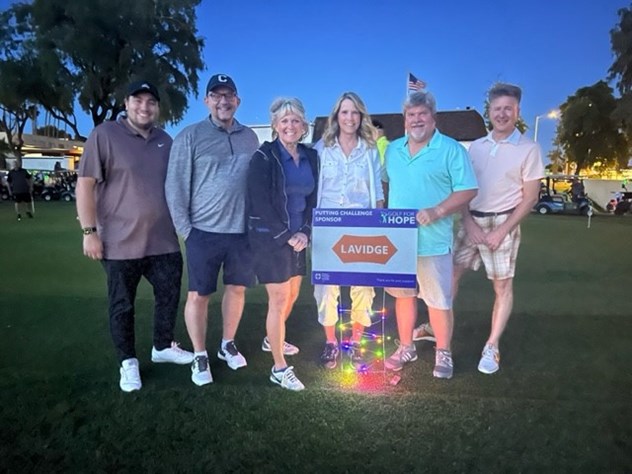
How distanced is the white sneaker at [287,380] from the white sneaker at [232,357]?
41 cm

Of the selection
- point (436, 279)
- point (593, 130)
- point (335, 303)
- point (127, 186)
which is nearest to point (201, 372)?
point (335, 303)

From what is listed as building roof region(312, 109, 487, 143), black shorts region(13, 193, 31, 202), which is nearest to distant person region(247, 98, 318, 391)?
black shorts region(13, 193, 31, 202)

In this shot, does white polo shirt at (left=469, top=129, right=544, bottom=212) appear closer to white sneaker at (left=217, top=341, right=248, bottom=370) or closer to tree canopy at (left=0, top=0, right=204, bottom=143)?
white sneaker at (left=217, top=341, right=248, bottom=370)

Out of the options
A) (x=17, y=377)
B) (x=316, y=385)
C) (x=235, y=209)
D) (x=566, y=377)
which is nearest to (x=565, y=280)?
(x=566, y=377)

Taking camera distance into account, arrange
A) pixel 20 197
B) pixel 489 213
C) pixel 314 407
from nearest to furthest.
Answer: pixel 314 407
pixel 489 213
pixel 20 197

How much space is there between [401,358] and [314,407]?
0.96m

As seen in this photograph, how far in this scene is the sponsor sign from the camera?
3217mm

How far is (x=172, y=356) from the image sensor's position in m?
3.83

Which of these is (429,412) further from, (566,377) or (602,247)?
(602,247)

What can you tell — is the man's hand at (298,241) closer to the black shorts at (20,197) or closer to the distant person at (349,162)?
the distant person at (349,162)

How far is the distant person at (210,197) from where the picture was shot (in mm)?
3262

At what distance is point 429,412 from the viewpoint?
296 cm

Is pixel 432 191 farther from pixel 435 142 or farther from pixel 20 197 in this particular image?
pixel 20 197

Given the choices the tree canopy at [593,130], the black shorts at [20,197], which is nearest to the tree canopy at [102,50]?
the black shorts at [20,197]
